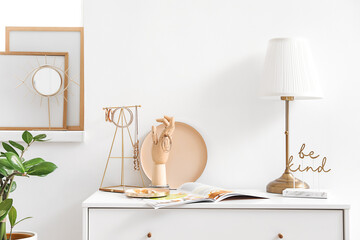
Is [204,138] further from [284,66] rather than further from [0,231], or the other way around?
[0,231]

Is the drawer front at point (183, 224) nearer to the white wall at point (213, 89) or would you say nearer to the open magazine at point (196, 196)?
the open magazine at point (196, 196)

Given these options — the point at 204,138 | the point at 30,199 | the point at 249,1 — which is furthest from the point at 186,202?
the point at 249,1

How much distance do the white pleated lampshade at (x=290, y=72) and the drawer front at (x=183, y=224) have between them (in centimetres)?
52

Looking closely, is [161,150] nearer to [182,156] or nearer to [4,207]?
[182,156]

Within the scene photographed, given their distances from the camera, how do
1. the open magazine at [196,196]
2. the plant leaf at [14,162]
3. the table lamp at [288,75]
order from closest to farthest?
the plant leaf at [14,162] < the open magazine at [196,196] < the table lamp at [288,75]

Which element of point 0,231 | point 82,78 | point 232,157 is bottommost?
point 0,231

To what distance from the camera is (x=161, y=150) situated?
193 cm

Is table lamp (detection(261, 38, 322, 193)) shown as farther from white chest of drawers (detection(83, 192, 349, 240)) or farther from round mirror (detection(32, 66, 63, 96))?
round mirror (detection(32, 66, 63, 96))

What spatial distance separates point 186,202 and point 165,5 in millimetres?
978

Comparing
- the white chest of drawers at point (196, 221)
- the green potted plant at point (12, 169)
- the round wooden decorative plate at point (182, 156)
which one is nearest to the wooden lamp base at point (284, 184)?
the white chest of drawers at point (196, 221)

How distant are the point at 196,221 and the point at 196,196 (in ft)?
0.37

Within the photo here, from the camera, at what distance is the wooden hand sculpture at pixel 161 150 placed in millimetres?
1927

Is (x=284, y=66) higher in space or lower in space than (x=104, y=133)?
higher

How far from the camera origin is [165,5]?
6.99 feet
